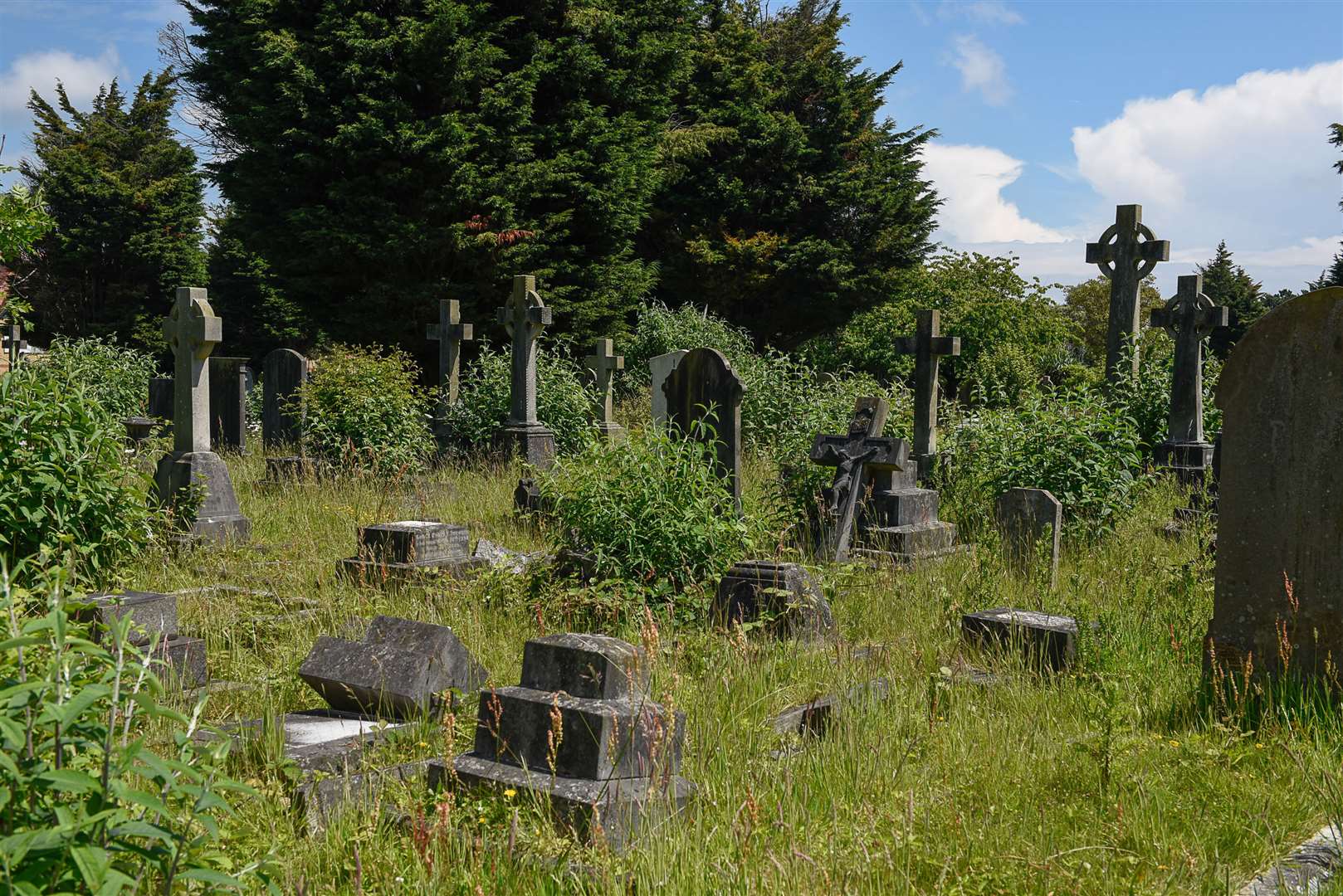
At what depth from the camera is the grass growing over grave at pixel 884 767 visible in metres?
2.86

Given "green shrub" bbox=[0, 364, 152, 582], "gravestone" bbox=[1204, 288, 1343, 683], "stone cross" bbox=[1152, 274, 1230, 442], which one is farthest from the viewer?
"stone cross" bbox=[1152, 274, 1230, 442]

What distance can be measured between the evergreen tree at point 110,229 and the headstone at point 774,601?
2500 cm

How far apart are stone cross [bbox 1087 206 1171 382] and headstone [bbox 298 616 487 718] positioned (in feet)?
35.3

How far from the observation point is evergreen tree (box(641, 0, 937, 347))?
26203 mm

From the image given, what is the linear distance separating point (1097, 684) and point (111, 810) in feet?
13.3

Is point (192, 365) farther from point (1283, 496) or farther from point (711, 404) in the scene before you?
point (1283, 496)

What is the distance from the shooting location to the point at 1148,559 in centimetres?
726

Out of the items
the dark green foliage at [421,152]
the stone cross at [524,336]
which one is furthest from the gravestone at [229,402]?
the stone cross at [524,336]

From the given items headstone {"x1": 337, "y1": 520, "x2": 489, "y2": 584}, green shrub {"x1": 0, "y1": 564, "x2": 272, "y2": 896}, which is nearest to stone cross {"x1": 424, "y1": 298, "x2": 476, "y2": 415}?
headstone {"x1": 337, "y1": 520, "x2": 489, "y2": 584}

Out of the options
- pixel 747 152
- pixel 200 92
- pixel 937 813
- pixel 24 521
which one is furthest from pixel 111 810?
pixel 747 152

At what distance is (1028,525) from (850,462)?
1.42 metres

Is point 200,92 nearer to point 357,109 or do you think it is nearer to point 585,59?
point 357,109

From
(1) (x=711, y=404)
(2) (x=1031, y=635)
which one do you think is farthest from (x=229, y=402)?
(2) (x=1031, y=635)

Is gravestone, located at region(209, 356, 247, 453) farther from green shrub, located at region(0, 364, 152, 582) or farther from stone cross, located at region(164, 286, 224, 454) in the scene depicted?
green shrub, located at region(0, 364, 152, 582)
